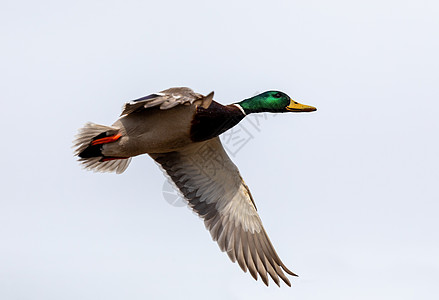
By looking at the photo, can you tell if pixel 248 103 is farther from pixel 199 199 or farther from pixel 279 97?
pixel 199 199

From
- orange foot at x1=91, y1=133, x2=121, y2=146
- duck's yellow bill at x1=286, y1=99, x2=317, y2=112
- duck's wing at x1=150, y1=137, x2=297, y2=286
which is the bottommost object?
duck's wing at x1=150, y1=137, x2=297, y2=286

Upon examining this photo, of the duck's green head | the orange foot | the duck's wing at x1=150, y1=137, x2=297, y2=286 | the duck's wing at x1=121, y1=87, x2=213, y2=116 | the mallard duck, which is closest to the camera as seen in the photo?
the duck's wing at x1=121, y1=87, x2=213, y2=116

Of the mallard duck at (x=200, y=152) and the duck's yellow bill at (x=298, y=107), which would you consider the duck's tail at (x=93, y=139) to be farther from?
the duck's yellow bill at (x=298, y=107)

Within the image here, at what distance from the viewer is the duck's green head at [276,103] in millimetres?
7395

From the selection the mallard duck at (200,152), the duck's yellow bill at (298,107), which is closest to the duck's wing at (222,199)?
the mallard duck at (200,152)

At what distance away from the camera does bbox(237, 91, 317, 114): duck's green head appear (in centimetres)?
739

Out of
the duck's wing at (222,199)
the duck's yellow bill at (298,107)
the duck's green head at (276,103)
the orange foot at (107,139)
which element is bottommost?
the duck's wing at (222,199)

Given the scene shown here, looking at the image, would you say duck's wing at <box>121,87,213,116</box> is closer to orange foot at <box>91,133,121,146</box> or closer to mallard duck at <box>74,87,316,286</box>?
mallard duck at <box>74,87,316,286</box>

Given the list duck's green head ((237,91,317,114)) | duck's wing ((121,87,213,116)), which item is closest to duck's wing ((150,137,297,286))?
duck's green head ((237,91,317,114))

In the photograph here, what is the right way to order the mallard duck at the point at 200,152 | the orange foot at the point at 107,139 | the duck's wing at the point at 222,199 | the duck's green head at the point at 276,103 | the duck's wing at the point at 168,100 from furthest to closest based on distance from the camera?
the duck's wing at the point at 222,199 < the duck's green head at the point at 276,103 < the orange foot at the point at 107,139 < the mallard duck at the point at 200,152 < the duck's wing at the point at 168,100

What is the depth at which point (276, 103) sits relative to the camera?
746cm

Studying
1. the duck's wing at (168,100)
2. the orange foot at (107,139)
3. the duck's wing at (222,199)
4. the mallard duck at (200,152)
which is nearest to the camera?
the duck's wing at (168,100)

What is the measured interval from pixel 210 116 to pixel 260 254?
174cm

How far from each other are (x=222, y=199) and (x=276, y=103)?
1.27 m
